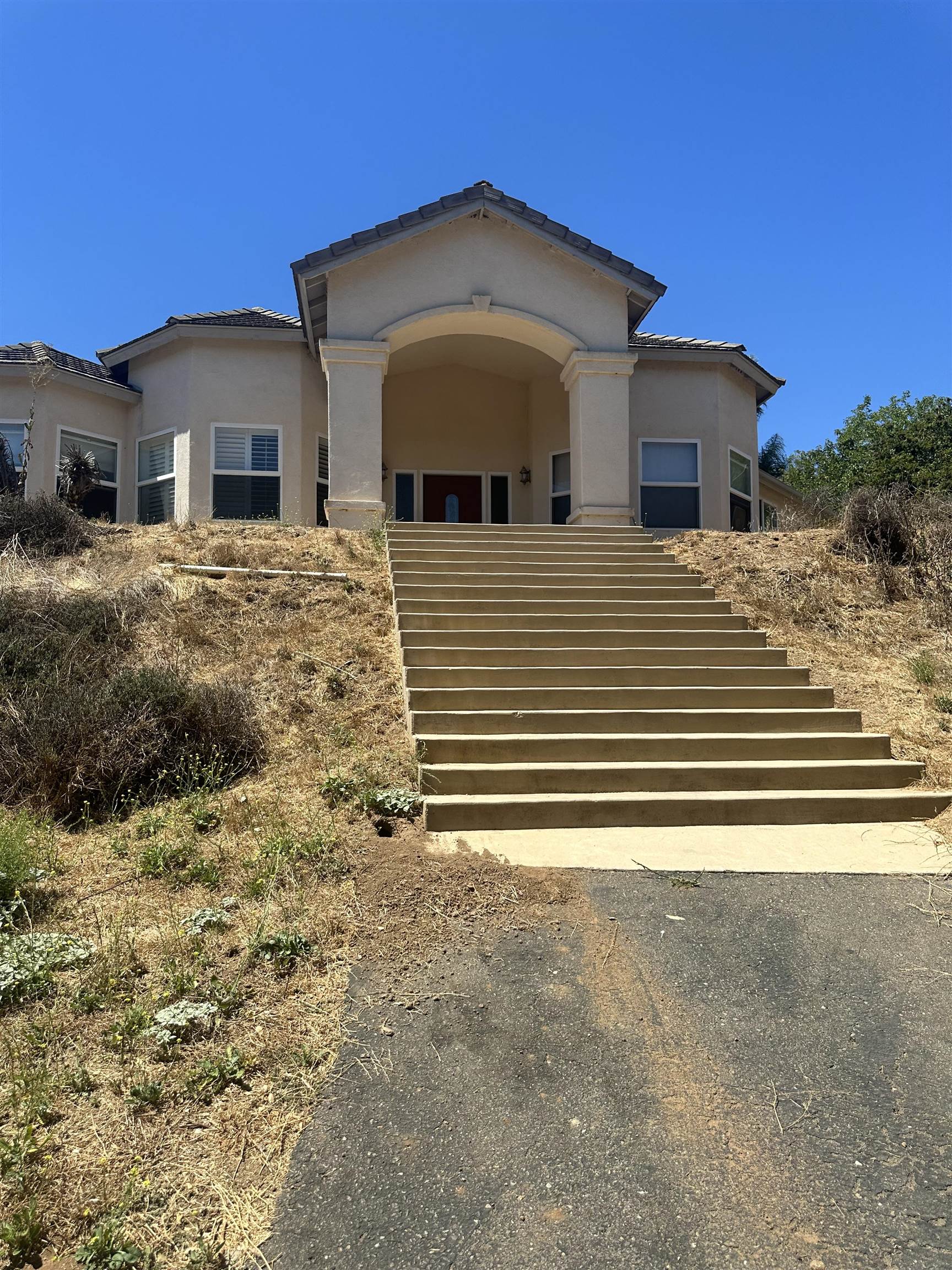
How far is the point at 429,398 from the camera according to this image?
17953 mm

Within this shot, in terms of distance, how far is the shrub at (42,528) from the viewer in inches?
430

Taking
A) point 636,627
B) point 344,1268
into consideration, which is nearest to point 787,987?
point 344,1268

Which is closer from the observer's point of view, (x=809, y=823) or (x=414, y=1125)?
(x=414, y=1125)

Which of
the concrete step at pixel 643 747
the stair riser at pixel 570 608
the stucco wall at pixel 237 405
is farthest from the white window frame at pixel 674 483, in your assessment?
the concrete step at pixel 643 747

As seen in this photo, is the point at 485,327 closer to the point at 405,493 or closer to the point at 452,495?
the point at 452,495

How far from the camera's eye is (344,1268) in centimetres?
239

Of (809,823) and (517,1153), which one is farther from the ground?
(809,823)

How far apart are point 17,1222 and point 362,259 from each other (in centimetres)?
1453

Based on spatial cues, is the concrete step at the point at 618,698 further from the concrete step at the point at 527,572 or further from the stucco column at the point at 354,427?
the stucco column at the point at 354,427

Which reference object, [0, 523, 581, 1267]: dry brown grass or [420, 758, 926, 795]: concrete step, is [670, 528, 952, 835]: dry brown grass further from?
[0, 523, 581, 1267]: dry brown grass

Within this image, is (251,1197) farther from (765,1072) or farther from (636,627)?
(636,627)

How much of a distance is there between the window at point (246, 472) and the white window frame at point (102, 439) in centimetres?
132

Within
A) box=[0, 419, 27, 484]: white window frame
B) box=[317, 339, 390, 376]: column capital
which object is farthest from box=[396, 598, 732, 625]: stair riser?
box=[0, 419, 27, 484]: white window frame

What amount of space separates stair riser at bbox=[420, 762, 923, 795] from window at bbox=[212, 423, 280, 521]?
1078 centimetres
